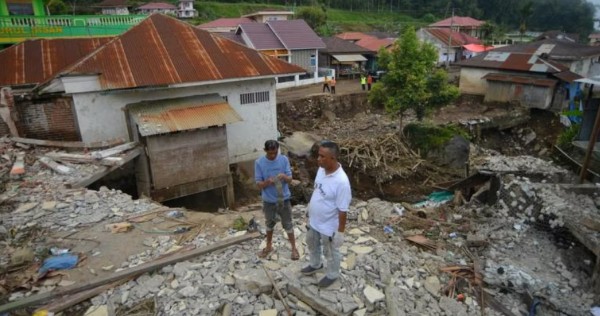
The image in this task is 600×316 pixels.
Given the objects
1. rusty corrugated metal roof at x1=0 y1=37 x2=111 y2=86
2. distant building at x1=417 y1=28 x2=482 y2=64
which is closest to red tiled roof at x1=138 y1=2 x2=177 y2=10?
distant building at x1=417 y1=28 x2=482 y2=64

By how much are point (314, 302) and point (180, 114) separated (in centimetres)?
771

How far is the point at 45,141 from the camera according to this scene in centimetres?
987

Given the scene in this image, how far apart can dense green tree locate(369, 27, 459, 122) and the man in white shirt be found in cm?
1367

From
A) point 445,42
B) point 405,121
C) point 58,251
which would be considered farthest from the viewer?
point 445,42

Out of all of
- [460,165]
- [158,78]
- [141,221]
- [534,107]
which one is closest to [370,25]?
[534,107]

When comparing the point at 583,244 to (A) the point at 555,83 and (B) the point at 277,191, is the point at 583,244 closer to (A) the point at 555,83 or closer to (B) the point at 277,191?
(B) the point at 277,191

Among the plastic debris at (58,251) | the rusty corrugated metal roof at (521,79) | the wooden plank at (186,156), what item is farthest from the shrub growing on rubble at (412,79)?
the plastic debris at (58,251)

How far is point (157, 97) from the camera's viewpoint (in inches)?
444

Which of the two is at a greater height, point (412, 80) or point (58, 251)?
point (412, 80)

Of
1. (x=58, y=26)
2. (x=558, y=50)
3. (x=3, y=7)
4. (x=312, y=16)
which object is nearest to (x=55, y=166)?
(x=58, y=26)

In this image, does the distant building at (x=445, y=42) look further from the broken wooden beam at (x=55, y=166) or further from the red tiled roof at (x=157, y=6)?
the broken wooden beam at (x=55, y=166)

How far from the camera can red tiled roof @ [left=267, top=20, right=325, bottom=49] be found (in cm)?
2803

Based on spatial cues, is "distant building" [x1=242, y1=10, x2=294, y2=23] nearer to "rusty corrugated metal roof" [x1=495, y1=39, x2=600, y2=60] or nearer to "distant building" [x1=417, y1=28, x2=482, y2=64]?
"distant building" [x1=417, y1=28, x2=482, y2=64]

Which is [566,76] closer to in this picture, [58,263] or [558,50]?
[558,50]
